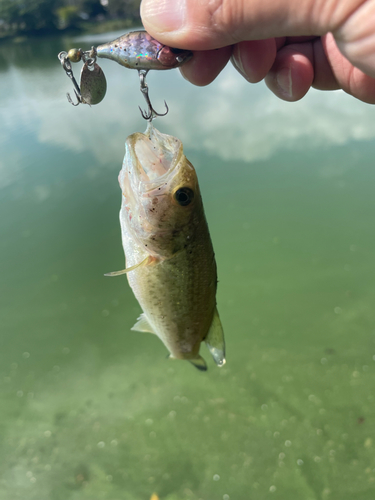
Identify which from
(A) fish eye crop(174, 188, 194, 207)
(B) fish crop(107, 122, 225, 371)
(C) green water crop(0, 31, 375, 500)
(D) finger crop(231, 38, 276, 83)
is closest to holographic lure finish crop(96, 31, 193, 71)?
(B) fish crop(107, 122, 225, 371)

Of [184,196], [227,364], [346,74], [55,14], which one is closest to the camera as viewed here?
[184,196]

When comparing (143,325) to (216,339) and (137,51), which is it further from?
(137,51)

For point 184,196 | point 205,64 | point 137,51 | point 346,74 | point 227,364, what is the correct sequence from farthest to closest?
point 227,364 → point 346,74 → point 205,64 → point 184,196 → point 137,51

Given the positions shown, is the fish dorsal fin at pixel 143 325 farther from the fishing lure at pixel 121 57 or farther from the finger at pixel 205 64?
the finger at pixel 205 64

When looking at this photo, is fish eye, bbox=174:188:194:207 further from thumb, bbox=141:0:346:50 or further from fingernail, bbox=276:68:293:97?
fingernail, bbox=276:68:293:97

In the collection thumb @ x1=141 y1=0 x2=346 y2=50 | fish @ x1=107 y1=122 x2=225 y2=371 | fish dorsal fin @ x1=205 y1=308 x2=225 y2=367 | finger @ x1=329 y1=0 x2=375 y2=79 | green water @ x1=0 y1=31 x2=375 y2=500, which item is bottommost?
green water @ x1=0 y1=31 x2=375 y2=500

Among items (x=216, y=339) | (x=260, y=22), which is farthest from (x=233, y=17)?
(x=216, y=339)

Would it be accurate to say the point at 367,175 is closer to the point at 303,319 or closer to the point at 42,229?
the point at 303,319

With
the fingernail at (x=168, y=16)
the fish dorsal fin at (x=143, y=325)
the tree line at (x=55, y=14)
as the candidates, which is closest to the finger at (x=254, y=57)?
the fingernail at (x=168, y=16)
